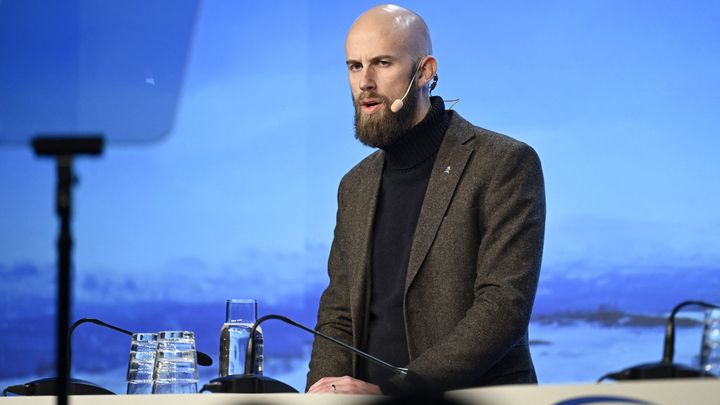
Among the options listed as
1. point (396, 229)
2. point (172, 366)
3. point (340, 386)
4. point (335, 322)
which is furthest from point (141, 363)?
point (396, 229)

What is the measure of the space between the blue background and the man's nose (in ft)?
5.07

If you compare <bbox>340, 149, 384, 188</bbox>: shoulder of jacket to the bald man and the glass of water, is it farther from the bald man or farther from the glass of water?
the glass of water

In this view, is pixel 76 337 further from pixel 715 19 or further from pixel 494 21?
pixel 715 19

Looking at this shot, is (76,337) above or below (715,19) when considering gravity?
below

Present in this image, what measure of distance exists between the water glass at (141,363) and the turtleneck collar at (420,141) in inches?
32.2

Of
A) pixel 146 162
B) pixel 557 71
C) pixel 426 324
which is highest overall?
pixel 557 71

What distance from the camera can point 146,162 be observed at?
4418 millimetres

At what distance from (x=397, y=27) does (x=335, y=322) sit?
28.9 inches

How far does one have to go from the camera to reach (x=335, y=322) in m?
2.65

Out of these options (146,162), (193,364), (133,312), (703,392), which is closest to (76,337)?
(133,312)

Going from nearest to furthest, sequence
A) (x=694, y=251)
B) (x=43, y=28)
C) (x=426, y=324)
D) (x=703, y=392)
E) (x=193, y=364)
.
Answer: (x=703, y=392) < (x=43, y=28) < (x=193, y=364) < (x=426, y=324) < (x=694, y=251)

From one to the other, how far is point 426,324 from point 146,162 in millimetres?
2261

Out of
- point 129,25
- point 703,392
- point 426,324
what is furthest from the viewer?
point 426,324

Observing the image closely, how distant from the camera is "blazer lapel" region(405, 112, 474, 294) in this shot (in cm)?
247
